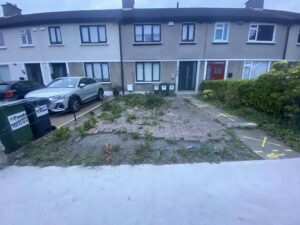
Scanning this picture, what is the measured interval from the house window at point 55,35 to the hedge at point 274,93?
1323 cm

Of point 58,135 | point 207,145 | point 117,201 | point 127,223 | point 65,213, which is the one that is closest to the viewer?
point 127,223

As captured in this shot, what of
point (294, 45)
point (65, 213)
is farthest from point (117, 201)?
point (294, 45)

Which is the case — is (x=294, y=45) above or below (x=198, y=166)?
above

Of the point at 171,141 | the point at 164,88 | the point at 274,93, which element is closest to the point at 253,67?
the point at 164,88

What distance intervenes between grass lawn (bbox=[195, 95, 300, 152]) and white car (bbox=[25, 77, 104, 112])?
254 inches

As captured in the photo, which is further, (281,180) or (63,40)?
(63,40)

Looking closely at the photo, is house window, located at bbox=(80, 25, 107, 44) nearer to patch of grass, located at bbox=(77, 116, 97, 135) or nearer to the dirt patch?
patch of grass, located at bbox=(77, 116, 97, 135)

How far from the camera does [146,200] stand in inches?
99.0

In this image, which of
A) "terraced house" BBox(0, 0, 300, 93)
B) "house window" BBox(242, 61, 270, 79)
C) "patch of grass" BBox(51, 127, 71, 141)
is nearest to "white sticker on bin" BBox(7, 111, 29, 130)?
"patch of grass" BBox(51, 127, 71, 141)

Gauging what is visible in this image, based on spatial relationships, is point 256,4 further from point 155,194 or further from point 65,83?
point 155,194

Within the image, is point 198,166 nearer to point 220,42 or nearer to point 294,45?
point 220,42

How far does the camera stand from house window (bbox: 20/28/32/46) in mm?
13445

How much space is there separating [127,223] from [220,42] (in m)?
13.7

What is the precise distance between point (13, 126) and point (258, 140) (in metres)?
6.27
